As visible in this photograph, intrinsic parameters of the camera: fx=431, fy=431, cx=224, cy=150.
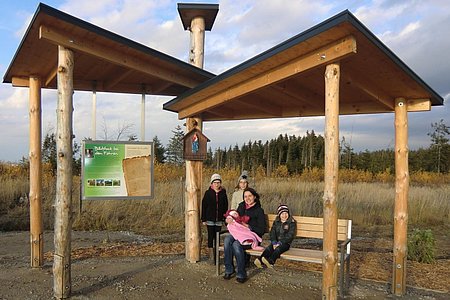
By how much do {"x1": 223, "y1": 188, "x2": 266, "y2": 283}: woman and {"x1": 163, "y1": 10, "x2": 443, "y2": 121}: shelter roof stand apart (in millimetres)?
1543

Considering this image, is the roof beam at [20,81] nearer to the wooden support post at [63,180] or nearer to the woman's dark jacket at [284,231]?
the wooden support post at [63,180]

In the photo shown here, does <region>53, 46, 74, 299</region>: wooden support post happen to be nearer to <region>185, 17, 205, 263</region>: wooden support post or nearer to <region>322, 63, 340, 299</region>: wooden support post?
<region>185, 17, 205, 263</region>: wooden support post

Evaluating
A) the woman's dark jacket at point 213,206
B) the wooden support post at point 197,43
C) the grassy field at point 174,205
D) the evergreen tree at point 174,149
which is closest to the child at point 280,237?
the woman's dark jacket at point 213,206

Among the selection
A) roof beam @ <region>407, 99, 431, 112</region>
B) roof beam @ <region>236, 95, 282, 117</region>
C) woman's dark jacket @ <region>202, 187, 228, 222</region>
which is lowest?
woman's dark jacket @ <region>202, 187, 228, 222</region>

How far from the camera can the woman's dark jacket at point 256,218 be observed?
6.30 metres

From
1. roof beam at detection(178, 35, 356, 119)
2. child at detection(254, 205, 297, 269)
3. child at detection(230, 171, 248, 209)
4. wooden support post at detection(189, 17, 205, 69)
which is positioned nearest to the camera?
roof beam at detection(178, 35, 356, 119)

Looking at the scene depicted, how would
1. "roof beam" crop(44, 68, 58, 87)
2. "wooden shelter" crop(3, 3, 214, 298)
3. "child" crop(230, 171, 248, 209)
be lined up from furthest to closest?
"child" crop(230, 171, 248, 209), "roof beam" crop(44, 68, 58, 87), "wooden shelter" crop(3, 3, 214, 298)

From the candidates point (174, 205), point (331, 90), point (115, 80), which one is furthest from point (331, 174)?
point (174, 205)

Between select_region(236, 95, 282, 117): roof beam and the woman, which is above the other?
select_region(236, 95, 282, 117): roof beam

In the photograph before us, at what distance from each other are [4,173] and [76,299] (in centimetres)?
1381

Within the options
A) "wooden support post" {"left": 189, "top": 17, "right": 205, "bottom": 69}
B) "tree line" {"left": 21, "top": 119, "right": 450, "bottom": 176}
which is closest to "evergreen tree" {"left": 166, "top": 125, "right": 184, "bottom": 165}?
"tree line" {"left": 21, "top": 119, "right": 450, "bottom": 176}

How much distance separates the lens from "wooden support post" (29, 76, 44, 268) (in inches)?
260

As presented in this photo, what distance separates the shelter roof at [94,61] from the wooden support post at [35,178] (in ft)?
1.25

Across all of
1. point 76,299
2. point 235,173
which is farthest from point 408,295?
point 235,173
